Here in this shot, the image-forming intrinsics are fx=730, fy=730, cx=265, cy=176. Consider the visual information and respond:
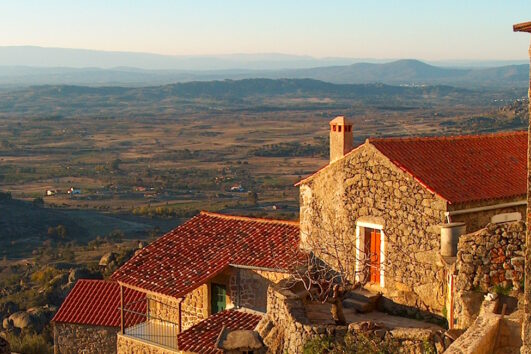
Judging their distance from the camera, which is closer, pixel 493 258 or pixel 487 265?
pixel 493 258

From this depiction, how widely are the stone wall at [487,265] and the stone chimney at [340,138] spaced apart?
6.11 m

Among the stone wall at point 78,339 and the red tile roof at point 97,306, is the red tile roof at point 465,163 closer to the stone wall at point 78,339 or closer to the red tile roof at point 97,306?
the red tile roof at point 97,306

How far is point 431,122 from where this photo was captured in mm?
145625

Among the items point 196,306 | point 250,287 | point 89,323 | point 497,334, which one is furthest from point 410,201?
point 89,323

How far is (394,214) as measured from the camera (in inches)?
551

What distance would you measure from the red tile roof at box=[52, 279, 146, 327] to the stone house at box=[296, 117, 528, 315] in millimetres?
6939

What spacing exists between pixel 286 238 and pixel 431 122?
133 m

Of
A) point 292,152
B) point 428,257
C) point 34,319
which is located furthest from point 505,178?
point 292,152

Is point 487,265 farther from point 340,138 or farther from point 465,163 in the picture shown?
point 340,138

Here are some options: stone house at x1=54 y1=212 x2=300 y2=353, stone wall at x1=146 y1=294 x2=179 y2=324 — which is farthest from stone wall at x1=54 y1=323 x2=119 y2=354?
stone wall at x1=146 y1=294 x2=179 y2=324

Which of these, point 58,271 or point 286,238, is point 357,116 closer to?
point 58,271

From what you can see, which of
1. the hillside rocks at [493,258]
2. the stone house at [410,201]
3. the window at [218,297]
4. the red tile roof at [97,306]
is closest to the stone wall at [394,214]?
the stone house at [410,201]

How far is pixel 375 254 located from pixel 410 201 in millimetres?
1325

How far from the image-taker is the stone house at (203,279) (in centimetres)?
1595
